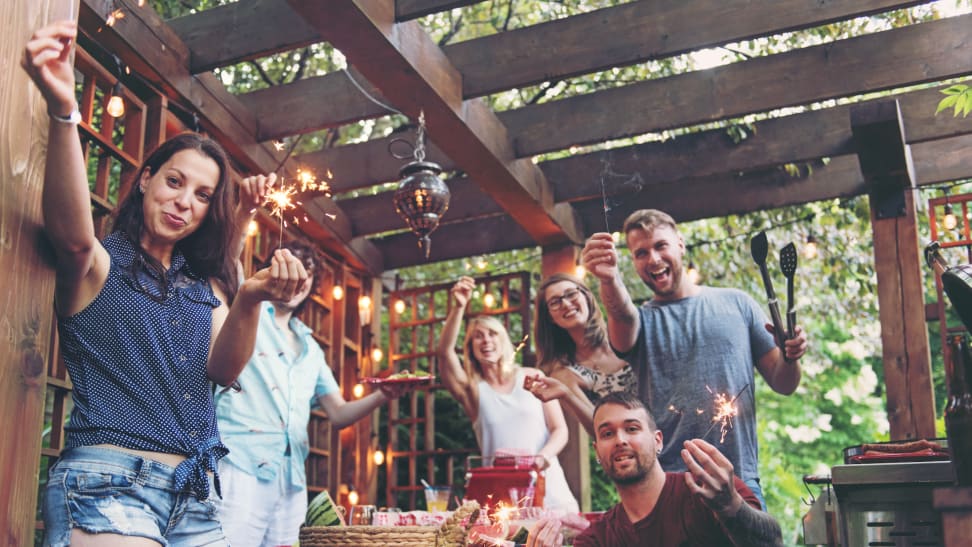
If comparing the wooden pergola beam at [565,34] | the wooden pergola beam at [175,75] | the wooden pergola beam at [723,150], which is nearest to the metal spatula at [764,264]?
the wooden pergola beam at [565,34]

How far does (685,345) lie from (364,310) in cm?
342

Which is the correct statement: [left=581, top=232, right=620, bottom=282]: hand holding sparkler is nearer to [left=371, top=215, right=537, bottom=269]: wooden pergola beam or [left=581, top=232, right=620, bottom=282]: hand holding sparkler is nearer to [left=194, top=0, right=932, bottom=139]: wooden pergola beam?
[left=194, top=0, right=932, bottom=139]: wooden pergola beam

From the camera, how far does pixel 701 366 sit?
3383 millimetres

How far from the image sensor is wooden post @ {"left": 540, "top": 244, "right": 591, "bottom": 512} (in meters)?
6.03

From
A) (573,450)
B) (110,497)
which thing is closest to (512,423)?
(573,450)

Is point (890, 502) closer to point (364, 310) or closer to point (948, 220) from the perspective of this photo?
point (948, 220)

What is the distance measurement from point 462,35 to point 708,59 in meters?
2.12

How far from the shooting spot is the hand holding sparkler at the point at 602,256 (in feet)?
10.4

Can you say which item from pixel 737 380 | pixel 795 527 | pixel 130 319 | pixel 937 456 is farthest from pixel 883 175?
pixel 795 527

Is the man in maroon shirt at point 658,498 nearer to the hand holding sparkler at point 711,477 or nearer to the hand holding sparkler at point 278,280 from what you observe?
the hand holding sparkler at point 711,477

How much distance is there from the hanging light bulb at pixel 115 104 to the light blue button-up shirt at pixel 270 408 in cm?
102

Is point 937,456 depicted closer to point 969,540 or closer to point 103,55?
point 969,540

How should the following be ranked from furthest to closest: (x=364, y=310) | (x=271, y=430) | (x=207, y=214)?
(x=364, y=310), (x=271, y=430), (x=207, y=214)

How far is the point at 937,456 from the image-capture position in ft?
8.79
